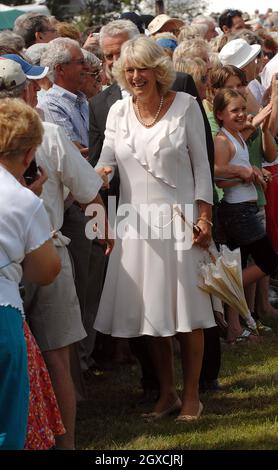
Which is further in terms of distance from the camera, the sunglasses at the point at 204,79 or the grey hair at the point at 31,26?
the grey hair at the point at 31,26

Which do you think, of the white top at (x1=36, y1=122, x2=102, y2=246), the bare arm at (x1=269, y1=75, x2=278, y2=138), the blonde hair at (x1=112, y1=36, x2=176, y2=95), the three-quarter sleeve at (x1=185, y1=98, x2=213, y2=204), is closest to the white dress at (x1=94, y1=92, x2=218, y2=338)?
the three-quarter sleeve at (x1=185, y1=98, x2=213, y2=204)

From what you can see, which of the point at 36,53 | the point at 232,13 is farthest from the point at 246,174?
the point at 232,13

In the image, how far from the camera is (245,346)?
8156 millimetres

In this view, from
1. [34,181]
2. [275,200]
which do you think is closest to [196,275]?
[34,181]

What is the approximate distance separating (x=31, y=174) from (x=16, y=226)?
2.84ft

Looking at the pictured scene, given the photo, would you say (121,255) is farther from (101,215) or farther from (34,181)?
(34,181)

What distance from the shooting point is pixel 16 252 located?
13.6 feet

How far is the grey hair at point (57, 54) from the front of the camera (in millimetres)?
7348

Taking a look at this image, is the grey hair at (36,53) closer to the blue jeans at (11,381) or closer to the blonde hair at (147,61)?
the blonde hair at (147,61)

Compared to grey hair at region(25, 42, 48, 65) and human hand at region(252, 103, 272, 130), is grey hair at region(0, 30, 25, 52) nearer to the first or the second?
grey hair at region(25, 42, 48, 65)

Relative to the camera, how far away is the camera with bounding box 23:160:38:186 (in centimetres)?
493

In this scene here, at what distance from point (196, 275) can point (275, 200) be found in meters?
3.00

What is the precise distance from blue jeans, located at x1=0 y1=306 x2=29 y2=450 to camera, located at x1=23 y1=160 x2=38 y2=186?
2.83ft

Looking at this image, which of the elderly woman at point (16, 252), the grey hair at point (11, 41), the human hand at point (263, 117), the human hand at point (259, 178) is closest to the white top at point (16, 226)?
the elderly woman at point (16, 252)
